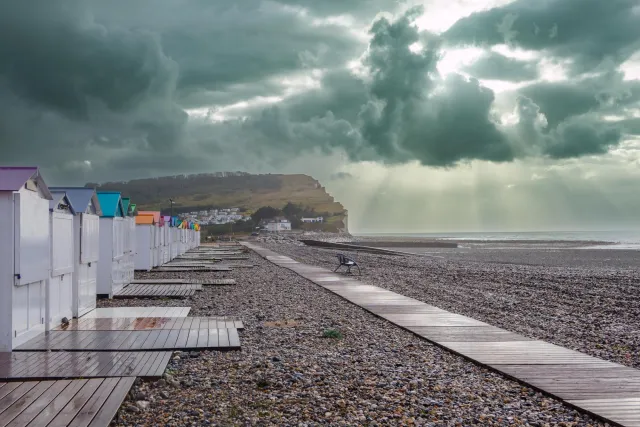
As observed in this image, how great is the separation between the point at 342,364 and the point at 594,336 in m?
4.76

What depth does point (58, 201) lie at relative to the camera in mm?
9867

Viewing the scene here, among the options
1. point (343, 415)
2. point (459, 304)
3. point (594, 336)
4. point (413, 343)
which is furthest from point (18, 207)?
point (459, 304)

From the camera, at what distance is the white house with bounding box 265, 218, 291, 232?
13579cm

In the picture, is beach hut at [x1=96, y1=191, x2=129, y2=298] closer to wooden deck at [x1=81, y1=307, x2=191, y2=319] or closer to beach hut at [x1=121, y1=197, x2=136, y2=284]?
beach hut at [x1=121, y1=197, x2=136, y2=284]

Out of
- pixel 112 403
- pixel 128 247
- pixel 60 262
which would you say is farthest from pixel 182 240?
pixel 112 403

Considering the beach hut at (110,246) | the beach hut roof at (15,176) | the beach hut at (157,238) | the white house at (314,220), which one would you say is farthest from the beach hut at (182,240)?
the white house at (314,220)

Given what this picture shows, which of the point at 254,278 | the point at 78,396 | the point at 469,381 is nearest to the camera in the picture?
the point at 78,396

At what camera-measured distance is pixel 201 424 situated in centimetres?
512

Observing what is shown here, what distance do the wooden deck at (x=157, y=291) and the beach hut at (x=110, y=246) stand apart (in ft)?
0.98

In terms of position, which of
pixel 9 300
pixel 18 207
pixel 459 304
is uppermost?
pixel 18 207

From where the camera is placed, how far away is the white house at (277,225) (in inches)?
5346

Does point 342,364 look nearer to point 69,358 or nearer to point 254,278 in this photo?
point 69,358

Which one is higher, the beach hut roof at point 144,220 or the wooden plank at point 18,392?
the beach hut roof at point 144,220

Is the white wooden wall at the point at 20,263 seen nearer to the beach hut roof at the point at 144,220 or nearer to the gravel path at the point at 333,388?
the gravel path at the point at 333,388
